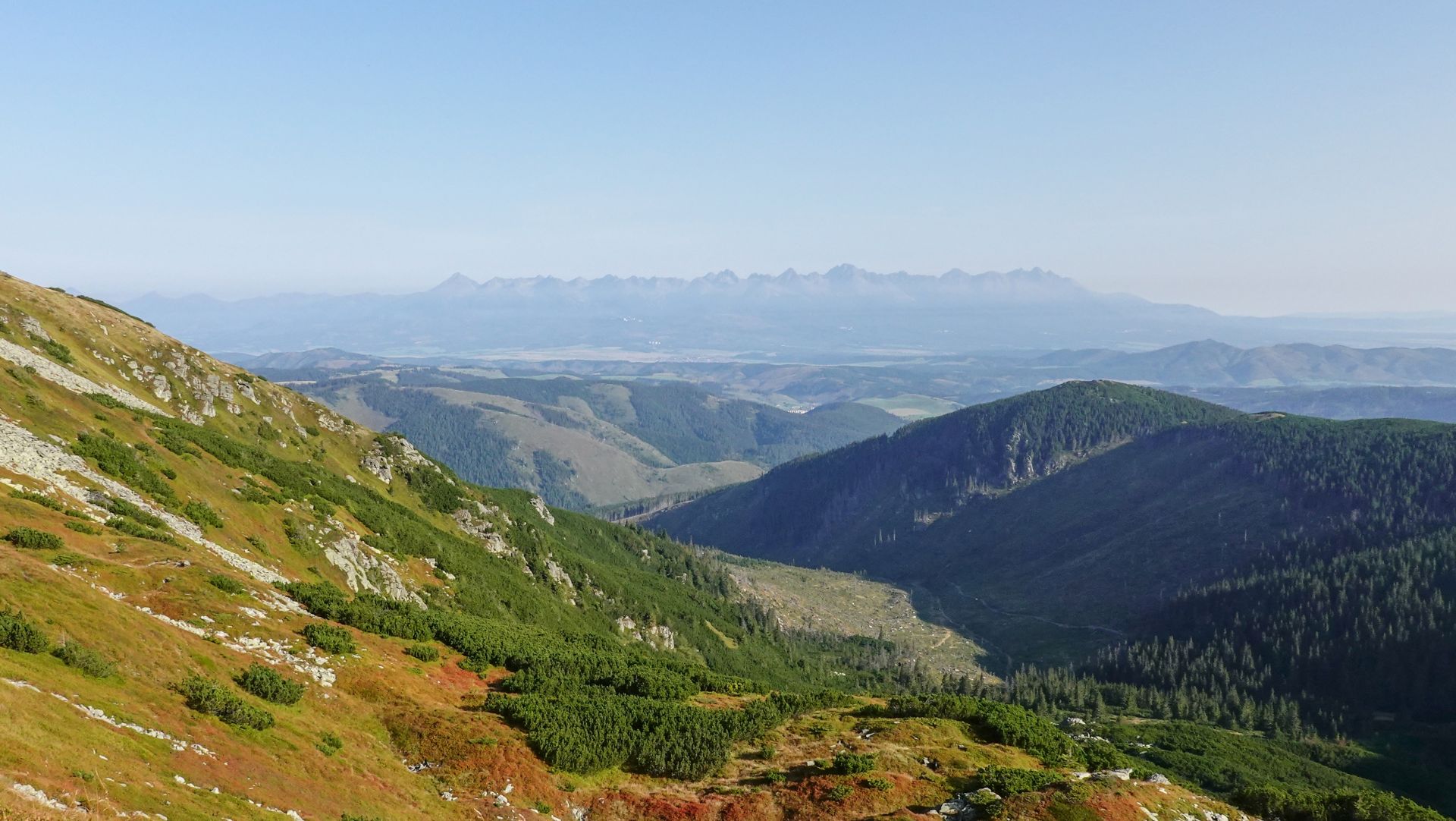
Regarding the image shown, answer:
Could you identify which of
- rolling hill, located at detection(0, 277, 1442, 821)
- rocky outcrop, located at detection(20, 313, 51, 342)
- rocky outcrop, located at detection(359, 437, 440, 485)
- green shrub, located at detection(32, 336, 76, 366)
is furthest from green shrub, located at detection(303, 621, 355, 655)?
rocky outcrop, located at detection(359, 437, 440, 485)

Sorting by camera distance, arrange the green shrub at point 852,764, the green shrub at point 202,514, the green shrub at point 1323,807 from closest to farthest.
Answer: the green shrub at point 852,764 < the green shrub at point 1323,807 < the green shrub at point 202,514

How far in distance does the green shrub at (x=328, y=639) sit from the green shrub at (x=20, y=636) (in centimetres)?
1686

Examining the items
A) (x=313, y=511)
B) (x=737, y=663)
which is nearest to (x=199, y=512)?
(x=313, y=511)

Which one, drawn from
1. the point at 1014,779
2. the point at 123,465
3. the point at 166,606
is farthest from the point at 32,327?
the point at 1014,779

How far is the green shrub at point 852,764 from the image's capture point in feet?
158

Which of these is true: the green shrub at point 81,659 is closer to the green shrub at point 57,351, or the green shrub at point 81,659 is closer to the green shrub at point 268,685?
the green shrub at point 268,685

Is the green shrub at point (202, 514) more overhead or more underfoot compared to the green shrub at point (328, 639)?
more overhead

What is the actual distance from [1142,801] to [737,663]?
134 metres

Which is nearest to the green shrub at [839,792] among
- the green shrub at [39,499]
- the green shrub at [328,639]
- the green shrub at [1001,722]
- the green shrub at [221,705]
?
the green shrub at [1001,722]

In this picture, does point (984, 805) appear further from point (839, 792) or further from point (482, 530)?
point (482, 530)

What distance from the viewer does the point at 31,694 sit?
2952 cm

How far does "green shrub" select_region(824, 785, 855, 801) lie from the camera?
44562mm

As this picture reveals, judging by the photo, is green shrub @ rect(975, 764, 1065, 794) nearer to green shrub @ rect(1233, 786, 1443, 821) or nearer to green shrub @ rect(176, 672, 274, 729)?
green shrub @ rect(1233, 786, 1443, 821)

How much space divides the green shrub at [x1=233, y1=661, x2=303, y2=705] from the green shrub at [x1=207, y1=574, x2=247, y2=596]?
11.4 metres
